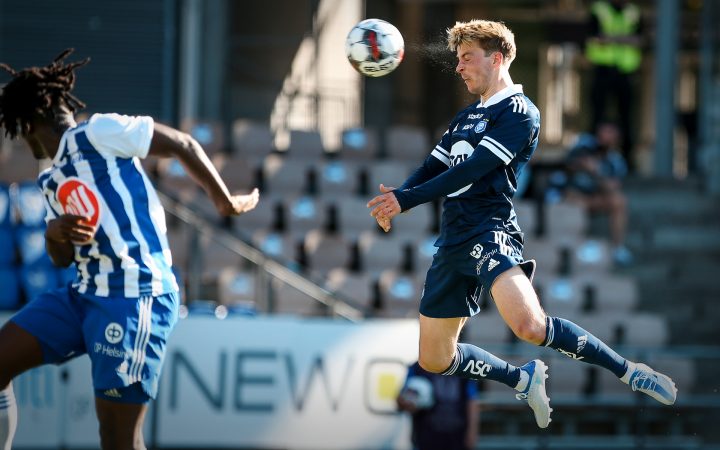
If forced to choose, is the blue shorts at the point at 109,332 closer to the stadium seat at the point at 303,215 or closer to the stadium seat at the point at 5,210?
the stadium seat at the point at 5,210

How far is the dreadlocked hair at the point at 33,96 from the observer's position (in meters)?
6.23

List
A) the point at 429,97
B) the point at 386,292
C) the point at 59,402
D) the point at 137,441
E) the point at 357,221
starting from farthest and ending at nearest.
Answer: the point at 429,97 → the point at 357,221 → the point at 386,292 → the point at 59,402 → the point at 137,441

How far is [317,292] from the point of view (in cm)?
1100

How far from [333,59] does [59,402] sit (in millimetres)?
7286

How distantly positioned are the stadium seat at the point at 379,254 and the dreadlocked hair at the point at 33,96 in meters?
6.44

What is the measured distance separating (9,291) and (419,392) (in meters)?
3.79

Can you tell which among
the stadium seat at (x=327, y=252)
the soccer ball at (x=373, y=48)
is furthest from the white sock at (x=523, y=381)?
the stadium seat at (x=327, y=252)

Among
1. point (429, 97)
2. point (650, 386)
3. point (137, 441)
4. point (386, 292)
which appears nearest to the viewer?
point (137, 441)

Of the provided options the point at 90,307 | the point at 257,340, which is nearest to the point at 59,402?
the point at 257,340

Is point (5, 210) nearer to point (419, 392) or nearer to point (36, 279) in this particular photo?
point (36, 279)

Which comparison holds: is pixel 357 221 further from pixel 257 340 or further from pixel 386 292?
pixel 257 340

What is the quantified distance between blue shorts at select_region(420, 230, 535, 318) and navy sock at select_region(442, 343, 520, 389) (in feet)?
0.78

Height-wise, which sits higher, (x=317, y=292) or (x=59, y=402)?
(x=317, y=292)

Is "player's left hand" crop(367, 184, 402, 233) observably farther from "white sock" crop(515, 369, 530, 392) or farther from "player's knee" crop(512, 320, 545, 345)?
"white sock" crop(515, 369, 530, 392)
